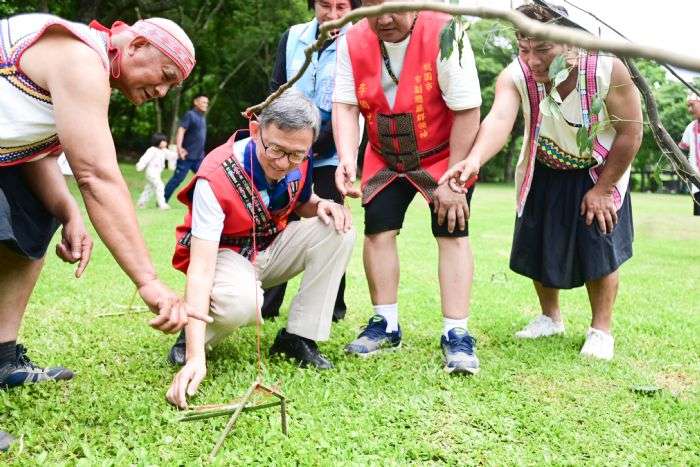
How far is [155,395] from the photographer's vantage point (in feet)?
9.51

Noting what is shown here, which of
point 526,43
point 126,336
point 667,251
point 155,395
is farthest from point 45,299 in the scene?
point 667,251

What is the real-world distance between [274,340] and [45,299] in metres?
1.92

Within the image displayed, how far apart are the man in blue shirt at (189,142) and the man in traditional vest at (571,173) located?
9.59m

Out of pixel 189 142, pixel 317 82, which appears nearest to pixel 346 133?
pixel 317 82

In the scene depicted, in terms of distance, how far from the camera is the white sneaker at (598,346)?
3.65 metres

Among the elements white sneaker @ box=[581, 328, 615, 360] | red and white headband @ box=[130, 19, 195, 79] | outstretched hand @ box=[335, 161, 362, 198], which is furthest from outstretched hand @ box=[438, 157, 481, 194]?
red and white headband @ box=[130, 19, 195, 79]

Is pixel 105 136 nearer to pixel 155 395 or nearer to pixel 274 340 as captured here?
Result: pixel 155 395

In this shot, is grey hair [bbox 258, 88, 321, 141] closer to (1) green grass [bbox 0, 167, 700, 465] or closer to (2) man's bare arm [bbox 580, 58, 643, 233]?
(1) green grass [bbox 0, 167, 700, 465]

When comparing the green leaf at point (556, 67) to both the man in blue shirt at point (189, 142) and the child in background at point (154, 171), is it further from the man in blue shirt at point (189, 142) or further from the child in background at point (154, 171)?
the man in blue shirt at point (189, 142)

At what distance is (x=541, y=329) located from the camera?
4.11 m

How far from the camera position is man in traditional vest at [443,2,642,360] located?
11.3 ft

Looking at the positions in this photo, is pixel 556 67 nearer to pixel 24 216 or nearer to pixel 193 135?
pixel 24 216

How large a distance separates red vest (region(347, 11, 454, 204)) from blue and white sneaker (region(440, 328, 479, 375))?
0.68 m

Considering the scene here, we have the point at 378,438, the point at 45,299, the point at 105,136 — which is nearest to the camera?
the point at 105,136
